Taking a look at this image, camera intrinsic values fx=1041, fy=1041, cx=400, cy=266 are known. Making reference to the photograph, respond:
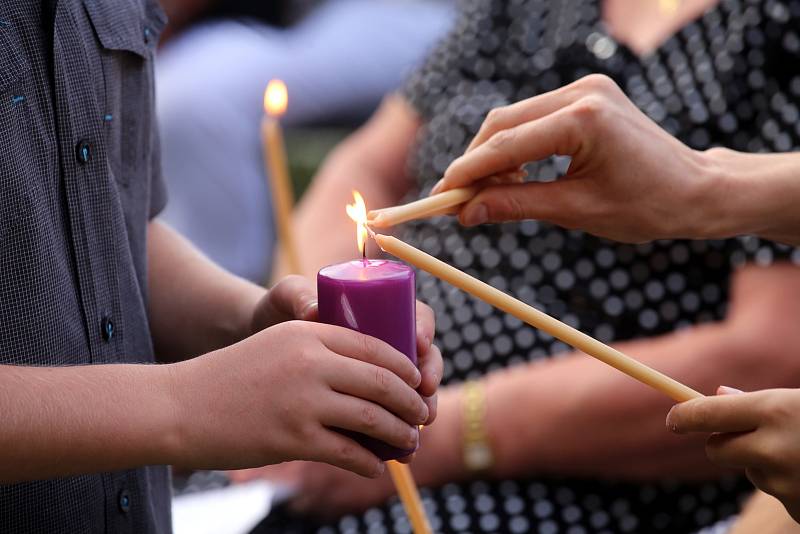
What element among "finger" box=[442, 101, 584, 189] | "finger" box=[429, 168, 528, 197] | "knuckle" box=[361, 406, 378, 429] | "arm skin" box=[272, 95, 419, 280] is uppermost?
"finger" box=[442, 101, 584, 189]

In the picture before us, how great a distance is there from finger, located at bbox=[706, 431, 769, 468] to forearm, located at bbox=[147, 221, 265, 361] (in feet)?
1.40

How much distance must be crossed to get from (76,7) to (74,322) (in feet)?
0.90

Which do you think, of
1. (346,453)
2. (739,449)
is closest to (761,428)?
(739,449)

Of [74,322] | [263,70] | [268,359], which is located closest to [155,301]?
[74,322]

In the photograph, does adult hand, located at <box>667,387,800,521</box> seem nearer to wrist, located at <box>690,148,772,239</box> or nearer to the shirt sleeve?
wrist, located at <box>690,148,772,239</box>

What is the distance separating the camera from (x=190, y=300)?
3.43 ft

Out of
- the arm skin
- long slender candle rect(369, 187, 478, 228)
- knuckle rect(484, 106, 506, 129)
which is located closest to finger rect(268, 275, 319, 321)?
long slender candle rect(369, 187, 478, 228)

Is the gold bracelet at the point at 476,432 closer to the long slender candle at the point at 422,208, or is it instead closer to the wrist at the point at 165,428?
the long slender candle at the point at 422,208

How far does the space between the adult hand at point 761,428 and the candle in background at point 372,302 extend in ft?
0.75

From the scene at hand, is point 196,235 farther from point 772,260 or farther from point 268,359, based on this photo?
point 268,359

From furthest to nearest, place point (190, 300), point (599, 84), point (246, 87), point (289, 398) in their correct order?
point (246, 87) < point (190, 300) < point (599, 84) < point (289, 398)

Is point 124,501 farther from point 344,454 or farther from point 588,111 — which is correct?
point 588,111

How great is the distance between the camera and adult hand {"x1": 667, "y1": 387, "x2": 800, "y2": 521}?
0.75 meters

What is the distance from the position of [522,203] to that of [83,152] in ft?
1.22
